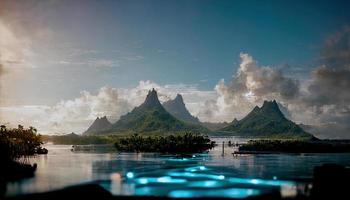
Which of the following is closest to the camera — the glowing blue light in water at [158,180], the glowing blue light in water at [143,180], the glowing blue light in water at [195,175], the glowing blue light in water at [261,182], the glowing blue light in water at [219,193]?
the glowing blue light in water at [219,193]

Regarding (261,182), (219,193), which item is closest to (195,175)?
(261,182)

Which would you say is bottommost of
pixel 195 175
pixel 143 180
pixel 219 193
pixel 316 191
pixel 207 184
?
pixel 219 193

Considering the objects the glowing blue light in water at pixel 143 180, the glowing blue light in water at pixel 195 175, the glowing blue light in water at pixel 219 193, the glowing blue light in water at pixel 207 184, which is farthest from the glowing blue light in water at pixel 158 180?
the glowing blue light in water at pixel 219 193

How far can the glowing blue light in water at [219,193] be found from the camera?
77312 mm

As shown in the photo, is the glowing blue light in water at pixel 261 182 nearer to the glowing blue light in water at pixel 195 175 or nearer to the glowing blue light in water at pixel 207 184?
the glowing blue light in water at pixel 195 175

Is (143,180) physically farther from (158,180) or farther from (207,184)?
(207,184)

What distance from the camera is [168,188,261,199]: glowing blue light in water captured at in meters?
77.3

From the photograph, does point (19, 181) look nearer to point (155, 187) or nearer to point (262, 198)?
point (155, 187)

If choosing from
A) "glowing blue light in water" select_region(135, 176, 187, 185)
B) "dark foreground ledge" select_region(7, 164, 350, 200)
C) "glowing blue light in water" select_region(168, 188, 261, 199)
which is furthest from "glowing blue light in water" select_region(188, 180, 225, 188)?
"dark foreground ledge" select_region(7, 164, 350, 200)

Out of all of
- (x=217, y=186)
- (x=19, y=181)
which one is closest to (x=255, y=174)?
(x=217, y=186)

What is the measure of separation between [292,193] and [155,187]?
26.9 m

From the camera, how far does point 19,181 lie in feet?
310

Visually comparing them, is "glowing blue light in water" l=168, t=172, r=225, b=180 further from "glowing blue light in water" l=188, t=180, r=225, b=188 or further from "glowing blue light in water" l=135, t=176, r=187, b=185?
"glowing blue light in water" l=188, t=180, r=225, b=188

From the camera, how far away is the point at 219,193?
8019cm
